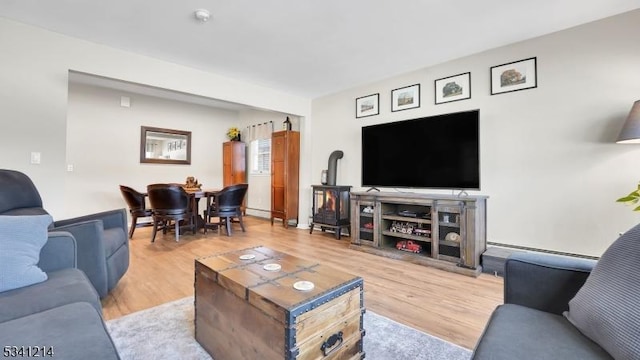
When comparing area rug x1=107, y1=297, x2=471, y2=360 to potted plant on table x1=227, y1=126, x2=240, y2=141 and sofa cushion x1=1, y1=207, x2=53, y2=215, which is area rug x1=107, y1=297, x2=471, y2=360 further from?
potted plant on table x1=227, y1=126, x2=240, y2=141

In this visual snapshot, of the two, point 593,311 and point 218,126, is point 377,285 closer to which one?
point 593,311

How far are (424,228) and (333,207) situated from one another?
60.0 inches

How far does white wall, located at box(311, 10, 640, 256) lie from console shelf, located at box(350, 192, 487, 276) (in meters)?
0.40

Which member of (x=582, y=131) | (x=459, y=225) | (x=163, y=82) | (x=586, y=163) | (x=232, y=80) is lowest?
(x=459, y=225)

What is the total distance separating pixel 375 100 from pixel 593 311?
12.3 ft

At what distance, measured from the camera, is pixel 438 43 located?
3.12m

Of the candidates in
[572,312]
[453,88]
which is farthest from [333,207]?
[572,312]

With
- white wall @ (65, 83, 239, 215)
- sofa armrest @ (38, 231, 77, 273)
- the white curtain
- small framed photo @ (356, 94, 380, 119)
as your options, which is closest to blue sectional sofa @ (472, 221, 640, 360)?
sofa armrest @ (38, 231, 77, 273)

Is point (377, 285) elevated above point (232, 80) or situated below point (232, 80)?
below

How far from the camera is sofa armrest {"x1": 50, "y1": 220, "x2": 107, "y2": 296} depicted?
1.94 m

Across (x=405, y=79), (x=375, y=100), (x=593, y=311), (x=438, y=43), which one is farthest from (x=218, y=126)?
(x=593, y=311)

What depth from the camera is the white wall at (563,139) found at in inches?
→ 101

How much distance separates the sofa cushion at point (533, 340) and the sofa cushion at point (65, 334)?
1.16 m

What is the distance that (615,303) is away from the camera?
3.01 ft
